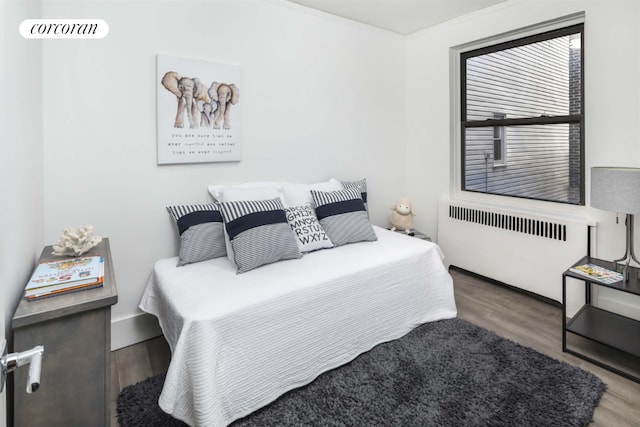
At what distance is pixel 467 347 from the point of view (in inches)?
90.4

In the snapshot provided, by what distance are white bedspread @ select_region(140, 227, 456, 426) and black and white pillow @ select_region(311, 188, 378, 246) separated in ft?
0.37

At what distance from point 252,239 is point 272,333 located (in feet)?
2.02

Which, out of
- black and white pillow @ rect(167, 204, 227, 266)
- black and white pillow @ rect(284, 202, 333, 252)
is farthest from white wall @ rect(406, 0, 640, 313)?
black and white pillow @ rect(167, 204, 227, 266)

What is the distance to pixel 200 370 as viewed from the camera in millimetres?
1571

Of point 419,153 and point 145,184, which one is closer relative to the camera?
point 145,184

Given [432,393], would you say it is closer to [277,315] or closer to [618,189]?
[277,315]

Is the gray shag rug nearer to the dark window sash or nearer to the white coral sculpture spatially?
the white coral sculpture

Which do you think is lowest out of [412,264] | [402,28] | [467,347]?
[467,347]

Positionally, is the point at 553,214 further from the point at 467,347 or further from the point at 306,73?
the point at 306,73

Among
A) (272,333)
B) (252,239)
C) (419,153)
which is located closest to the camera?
(272,333)

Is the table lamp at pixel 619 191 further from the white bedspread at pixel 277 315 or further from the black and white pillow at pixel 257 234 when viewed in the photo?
the black and white pillow at pixel 257 234

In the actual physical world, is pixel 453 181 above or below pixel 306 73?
below

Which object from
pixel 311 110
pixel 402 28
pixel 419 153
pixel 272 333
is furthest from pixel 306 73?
pixel 272 333

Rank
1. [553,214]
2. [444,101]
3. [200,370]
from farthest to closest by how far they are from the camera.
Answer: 1. [444,101]
2. [553,214]
3. [200,370]
